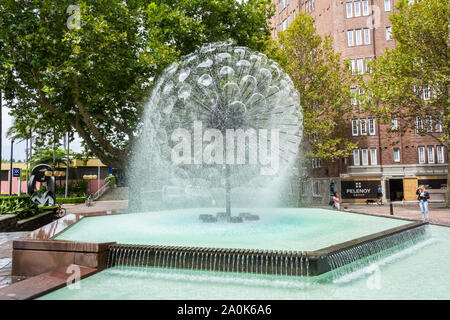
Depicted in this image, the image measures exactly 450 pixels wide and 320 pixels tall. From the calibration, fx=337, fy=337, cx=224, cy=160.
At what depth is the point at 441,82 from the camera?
2370cm

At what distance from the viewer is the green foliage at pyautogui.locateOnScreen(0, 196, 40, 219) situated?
46.9 feet

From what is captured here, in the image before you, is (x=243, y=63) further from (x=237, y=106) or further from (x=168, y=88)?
(x=168, y=88)

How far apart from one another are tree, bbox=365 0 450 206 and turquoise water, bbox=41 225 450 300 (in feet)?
68.4

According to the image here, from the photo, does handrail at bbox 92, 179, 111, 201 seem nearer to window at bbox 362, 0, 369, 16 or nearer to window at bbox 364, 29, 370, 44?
window at bbox 364, 29, 370, 44

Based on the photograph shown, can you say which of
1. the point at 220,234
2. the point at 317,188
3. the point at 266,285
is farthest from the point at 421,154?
the point at 266,285

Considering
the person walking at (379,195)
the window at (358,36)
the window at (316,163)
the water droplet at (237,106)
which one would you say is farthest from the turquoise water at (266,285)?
the window at (358,36)

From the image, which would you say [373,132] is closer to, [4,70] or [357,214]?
[357,214]

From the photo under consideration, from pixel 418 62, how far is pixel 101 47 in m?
21.2

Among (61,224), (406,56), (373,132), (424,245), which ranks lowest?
(424,245)

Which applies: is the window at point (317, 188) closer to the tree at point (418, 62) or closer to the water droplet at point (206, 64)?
the tree at point (418, 62)

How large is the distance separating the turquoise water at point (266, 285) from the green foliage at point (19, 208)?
10.8 m

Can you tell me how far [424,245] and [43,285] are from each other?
8917 millimetres

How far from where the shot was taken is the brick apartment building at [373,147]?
110 feet
